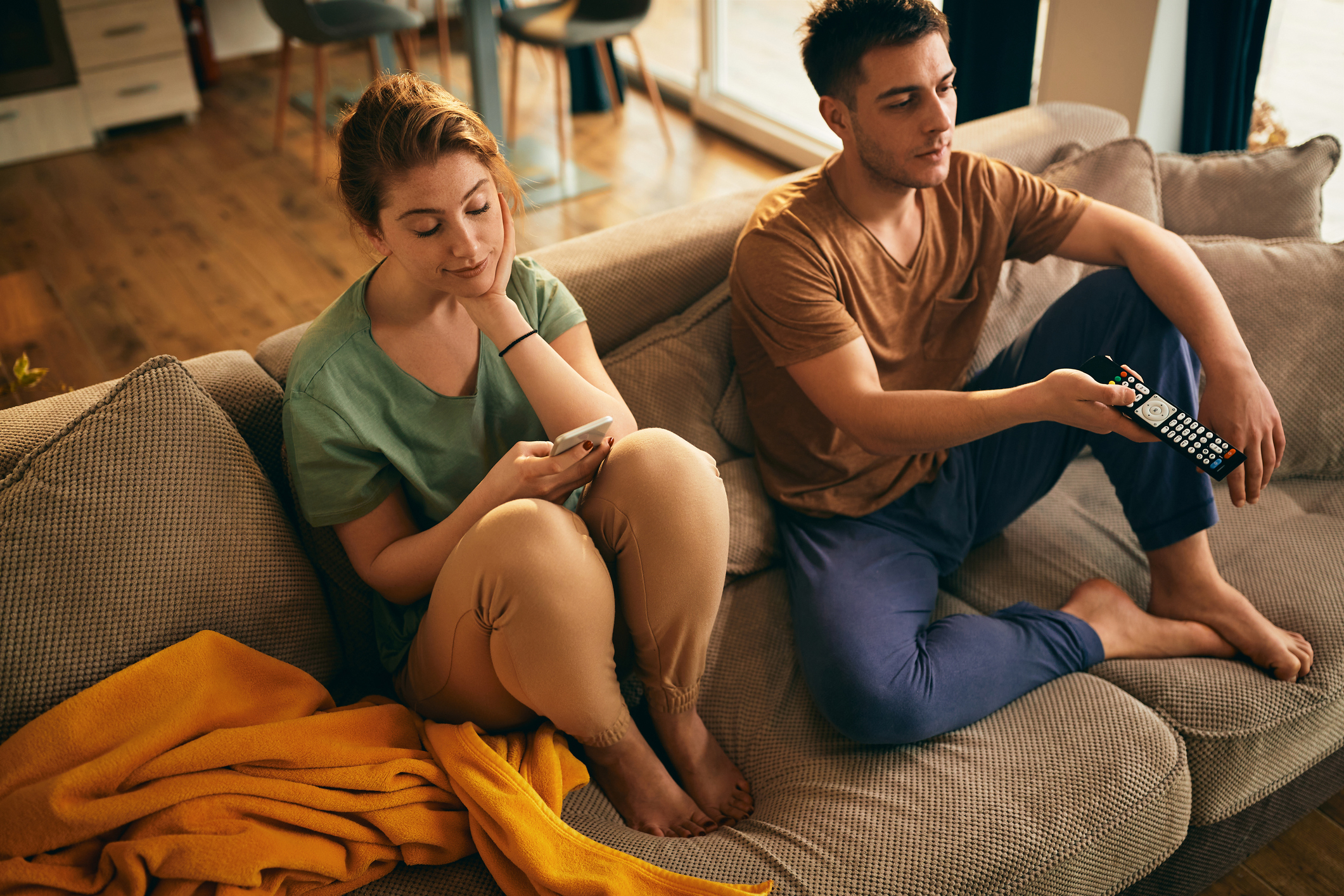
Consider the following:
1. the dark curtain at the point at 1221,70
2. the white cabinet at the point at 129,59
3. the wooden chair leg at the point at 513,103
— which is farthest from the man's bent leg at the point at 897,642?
the white cabinet at the point at 129,59

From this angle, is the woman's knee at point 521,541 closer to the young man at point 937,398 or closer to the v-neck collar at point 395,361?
the v-neck collar at point 395,361

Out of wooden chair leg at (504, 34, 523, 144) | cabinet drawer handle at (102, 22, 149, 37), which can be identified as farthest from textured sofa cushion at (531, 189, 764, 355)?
cabinet drawer handle at (102, 22, 149, 37)

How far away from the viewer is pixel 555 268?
5.07 feet

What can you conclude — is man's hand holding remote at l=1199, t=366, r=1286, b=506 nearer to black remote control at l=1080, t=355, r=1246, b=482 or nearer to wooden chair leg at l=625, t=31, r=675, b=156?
black remote control at l=1080, t=355, r=1246, b=482

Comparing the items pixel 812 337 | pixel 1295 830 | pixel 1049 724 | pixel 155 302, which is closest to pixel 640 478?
pixel 812 337

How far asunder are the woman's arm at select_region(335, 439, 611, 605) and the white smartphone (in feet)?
0.09

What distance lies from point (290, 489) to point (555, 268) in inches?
20.0

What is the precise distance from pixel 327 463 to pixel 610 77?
3612mm

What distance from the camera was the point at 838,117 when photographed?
57.8 inches

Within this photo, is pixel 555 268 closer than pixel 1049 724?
No

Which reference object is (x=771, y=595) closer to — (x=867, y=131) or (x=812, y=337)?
(x=812, y=337)

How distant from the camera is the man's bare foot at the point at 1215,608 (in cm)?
Result: 133

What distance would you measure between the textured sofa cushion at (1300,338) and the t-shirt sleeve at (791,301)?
0.71 metres

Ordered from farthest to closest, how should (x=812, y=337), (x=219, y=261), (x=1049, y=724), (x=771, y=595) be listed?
(x=219, y=261)
(x=771, y=595)
(x=812, y=337)
(x=1049, y=724)
